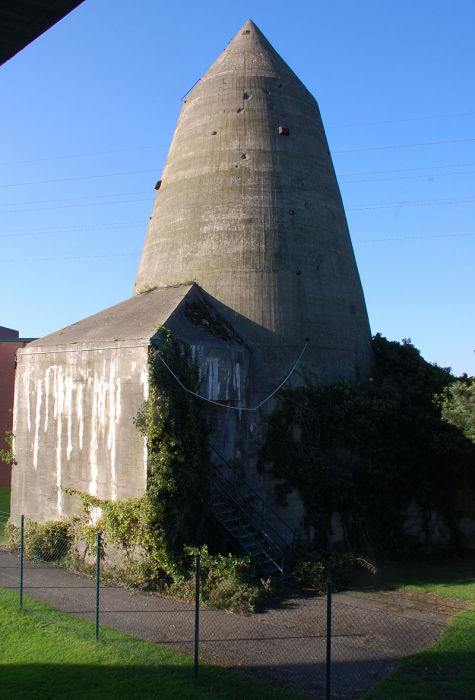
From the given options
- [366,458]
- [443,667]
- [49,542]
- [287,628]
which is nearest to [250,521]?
[287,628]

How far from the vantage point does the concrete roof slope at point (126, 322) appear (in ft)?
47.3

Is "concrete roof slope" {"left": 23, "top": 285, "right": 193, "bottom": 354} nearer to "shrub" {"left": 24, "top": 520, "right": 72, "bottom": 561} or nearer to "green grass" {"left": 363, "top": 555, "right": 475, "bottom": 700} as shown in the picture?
"shrub" {"left": 24, "top": 520, "right": 72, "bottom": 561}

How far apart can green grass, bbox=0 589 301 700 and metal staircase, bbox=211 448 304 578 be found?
174 inches

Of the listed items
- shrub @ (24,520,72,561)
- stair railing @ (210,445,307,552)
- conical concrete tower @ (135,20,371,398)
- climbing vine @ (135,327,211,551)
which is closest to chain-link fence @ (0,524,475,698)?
shrub @ (24,520,72,561)

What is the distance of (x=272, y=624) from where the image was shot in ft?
35.5

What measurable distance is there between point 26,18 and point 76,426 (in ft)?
38.2

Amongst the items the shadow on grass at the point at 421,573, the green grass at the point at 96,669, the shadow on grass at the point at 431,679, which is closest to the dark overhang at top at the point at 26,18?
the green grass at the point at 96,669

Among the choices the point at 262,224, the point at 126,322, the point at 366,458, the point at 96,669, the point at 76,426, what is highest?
the point at 262,224

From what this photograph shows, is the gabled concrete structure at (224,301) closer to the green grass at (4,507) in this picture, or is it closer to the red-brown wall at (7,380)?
the green grass at (4,507)

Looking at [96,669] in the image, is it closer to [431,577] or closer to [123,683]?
[123,683]

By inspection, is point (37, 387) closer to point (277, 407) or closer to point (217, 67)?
point (277, 407)

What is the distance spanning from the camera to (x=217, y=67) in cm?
2086

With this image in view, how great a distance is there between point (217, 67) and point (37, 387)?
13.4 m

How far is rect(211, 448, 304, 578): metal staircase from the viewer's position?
13750 mm
